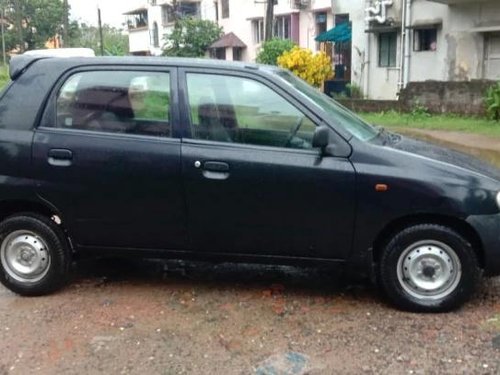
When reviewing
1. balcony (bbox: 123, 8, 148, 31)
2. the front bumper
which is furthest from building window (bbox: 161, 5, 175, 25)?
the front bumper

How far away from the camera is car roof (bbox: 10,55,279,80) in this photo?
4.43 metres

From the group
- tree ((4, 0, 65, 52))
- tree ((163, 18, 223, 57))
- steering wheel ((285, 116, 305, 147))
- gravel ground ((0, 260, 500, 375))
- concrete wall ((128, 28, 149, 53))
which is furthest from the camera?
tree ((4, 0, 65, 52))

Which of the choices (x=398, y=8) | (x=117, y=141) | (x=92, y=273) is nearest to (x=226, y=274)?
(x=92, y=273)

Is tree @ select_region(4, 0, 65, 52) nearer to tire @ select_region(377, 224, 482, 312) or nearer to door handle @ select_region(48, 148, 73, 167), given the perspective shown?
door handle @ select_region(48, 148, 73, 167)

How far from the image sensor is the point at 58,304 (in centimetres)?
452

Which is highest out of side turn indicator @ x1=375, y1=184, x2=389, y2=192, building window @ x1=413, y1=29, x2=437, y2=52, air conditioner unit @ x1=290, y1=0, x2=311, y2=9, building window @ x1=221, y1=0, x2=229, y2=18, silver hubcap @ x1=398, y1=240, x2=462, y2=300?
building window @ x1=221, y1=0, x2=229, y2=18

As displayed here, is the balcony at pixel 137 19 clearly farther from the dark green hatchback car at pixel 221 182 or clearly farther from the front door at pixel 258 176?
the front door at pixel 258 176

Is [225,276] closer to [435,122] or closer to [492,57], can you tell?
[435,122]

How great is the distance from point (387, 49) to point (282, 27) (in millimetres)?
12795

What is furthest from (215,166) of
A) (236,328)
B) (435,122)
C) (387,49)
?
(387,49)

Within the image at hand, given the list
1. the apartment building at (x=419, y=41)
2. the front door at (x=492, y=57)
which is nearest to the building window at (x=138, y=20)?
the apartment building at (x=419, y=41)

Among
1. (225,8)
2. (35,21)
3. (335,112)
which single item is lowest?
(335,112)

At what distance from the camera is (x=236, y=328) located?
4.05 meters

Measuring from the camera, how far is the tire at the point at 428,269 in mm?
4113
